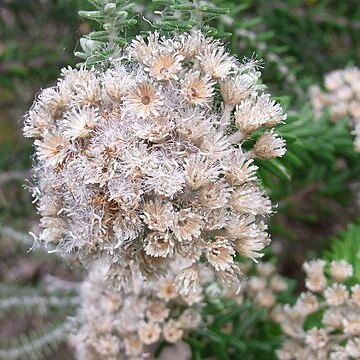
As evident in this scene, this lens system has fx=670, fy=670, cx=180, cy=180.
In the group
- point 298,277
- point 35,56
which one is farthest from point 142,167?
point 298,277

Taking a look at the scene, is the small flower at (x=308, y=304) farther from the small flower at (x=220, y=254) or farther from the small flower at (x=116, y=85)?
the small flower at (x=116, y=85)

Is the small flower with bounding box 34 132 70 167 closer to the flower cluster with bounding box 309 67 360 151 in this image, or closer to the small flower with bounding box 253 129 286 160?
the small flower with bounding box 253 129 286 160

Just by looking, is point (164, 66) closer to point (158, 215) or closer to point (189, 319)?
point (158, 215)

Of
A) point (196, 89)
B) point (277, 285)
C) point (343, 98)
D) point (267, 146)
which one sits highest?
point (196, 89)

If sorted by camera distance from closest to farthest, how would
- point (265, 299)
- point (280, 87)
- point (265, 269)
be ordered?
1. point (265, 299)
2. point (265, 269)
3. point (280, 87)

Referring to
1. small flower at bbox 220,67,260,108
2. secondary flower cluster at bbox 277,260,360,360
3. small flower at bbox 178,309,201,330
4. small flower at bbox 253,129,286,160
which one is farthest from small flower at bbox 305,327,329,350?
small flower at bbox 220,67,260,108

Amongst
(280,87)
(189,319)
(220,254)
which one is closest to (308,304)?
(189,319)
